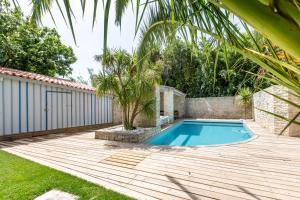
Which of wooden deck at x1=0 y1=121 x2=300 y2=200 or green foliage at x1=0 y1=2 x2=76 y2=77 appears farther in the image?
green foliage at x1=0 y1=2 x2=76 y2=77

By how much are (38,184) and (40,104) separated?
6.81 meters

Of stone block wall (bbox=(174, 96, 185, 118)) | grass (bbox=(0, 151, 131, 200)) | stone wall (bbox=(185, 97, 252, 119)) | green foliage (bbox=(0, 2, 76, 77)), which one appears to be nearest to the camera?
grass (bbox=(0, 151, 131, 200))

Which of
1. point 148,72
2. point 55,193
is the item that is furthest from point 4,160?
point 148,72

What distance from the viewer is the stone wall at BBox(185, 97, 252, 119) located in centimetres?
1672

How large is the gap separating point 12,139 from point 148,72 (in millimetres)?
6121

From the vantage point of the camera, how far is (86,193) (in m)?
3.08

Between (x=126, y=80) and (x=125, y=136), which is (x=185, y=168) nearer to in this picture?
(x=125, y=136)

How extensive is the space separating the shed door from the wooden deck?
3.28 meters

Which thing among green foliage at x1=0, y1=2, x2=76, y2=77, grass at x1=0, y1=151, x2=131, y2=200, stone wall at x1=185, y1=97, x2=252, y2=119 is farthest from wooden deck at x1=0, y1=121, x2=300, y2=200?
green foliage at x1=0, y1=2, x2=76, y2=77

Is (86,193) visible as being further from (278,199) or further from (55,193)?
(278,199)

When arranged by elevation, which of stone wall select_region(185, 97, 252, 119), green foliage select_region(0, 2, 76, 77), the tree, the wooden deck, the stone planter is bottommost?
the wooden deck

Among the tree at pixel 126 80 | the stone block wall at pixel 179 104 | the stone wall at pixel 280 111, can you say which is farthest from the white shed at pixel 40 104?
the stone wall at pixel 280 111

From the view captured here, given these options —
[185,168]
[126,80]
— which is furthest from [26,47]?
[185,168]

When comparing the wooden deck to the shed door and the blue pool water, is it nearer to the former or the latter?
the shed door
